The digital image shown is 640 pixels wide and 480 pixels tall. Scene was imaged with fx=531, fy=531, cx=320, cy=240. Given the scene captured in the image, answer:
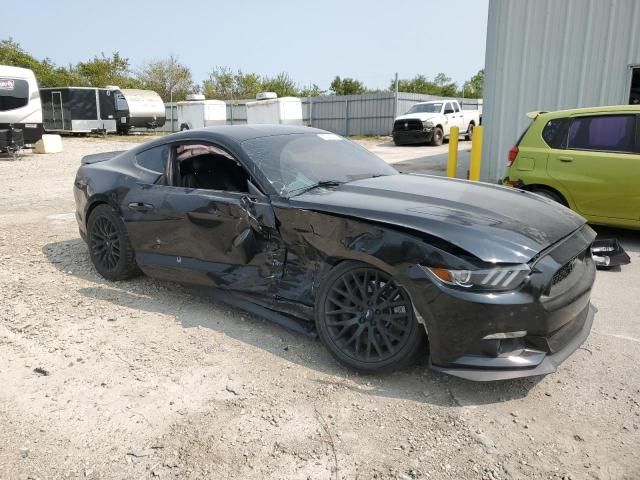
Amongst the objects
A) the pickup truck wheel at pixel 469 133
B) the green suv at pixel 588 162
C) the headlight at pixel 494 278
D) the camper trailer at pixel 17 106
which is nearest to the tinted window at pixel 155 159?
the headlight at pixel 494 278

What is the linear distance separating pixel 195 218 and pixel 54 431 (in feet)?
5.90

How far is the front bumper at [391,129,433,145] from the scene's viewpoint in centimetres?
2223

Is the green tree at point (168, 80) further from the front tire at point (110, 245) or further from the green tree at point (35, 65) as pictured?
the front tire at point (110, 245)

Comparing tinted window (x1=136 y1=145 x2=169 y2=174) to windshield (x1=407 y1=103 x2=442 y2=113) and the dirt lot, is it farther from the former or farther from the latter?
windshield (x1=407 y1=103 x2=442 y2=113)

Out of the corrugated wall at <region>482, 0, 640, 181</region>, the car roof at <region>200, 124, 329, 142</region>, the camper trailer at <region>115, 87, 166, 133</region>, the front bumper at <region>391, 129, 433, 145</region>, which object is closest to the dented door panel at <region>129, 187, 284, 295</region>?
→ the car roof at <region>200, 124, 329, 142</region>

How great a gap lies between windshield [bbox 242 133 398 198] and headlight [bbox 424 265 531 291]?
1.38 metres

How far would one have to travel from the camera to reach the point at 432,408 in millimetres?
2869

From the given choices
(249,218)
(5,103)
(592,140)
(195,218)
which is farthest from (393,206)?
(5,103)

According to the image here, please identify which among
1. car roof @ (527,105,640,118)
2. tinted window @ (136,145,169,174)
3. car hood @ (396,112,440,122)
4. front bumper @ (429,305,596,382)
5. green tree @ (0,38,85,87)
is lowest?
front bumper @ (429,305,596,382)

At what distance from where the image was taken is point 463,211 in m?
3.20

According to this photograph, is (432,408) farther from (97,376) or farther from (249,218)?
(97,376)

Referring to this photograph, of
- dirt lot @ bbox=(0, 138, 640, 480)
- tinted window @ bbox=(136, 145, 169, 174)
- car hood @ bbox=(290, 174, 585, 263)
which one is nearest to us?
dirt lot @ bbox=(0, 138, 640, 480)

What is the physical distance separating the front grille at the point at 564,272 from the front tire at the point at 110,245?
344 centimetres

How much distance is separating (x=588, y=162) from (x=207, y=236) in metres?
4.53
